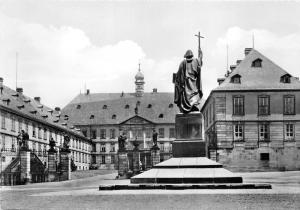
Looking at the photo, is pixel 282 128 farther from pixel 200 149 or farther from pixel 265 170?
pixel 200 149

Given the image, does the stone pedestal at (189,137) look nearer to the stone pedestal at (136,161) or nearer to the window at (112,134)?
the stone pedestal at (136,161)

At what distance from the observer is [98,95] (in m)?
92.0

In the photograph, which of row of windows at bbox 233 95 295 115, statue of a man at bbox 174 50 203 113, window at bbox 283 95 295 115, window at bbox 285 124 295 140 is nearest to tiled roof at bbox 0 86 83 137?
row of windows at bbox 233 95 295 115

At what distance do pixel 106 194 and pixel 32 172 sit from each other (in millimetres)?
18152

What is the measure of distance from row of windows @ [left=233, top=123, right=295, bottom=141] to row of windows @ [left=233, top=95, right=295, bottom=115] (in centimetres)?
110

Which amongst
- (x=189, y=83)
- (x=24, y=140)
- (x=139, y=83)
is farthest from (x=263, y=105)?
(x=139, y=83)

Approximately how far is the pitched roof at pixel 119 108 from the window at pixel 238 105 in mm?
38815

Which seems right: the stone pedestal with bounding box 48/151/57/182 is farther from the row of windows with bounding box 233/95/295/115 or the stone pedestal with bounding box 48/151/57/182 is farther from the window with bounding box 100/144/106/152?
the window with bounding box 100/144/106/152

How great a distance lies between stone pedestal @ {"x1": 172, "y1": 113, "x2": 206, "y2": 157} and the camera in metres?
17.2

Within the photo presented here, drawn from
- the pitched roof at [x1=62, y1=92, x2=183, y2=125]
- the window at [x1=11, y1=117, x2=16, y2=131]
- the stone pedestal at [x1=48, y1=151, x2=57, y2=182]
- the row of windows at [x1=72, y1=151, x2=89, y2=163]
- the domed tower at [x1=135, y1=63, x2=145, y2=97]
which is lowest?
the row of windows at [x1=72, y1=151, x2=89, y2=163]

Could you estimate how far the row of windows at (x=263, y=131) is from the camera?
44.8 metres

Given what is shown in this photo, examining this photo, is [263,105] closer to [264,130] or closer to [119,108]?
[264,130]

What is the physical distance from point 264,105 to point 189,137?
29.3 m

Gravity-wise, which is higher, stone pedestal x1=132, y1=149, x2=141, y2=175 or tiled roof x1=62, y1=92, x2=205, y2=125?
tiled roof x1=62, y1=92, x2=205, y2=125
